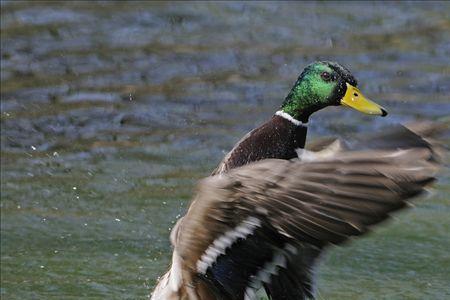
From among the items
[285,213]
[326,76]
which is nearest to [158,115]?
[326,76]

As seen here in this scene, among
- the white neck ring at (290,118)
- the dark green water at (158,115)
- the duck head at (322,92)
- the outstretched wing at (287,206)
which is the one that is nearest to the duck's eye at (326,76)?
the duck head at (322,92)

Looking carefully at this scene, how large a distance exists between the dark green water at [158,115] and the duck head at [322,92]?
0.64m

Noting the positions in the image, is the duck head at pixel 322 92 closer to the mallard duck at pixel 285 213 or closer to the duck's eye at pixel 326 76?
the duck's eye at pixel 326 76

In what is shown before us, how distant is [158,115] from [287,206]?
17.3 feet

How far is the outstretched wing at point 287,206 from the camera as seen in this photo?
4.48m

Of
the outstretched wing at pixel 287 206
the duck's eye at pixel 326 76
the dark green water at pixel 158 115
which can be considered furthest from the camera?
the dark green water at pixel 158 115

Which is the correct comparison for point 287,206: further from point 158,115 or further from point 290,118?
point 158,115

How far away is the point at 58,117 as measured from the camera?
9.80m

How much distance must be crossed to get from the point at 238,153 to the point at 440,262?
1652mm

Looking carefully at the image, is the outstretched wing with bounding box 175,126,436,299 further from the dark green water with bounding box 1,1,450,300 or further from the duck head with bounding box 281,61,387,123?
the duck head with bounding box 281,61,387,123

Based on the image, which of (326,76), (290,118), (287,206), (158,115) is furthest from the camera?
(158,115)

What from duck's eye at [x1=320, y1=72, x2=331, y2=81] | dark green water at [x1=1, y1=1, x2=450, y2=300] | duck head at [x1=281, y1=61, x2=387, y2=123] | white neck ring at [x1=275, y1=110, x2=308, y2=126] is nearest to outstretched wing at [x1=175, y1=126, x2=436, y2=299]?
dark green water at [x1=1, y1=1, x2=450, y2=300]

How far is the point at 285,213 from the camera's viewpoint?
183 inches

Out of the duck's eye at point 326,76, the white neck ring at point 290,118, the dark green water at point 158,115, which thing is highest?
the duck's eye at point 326,76
